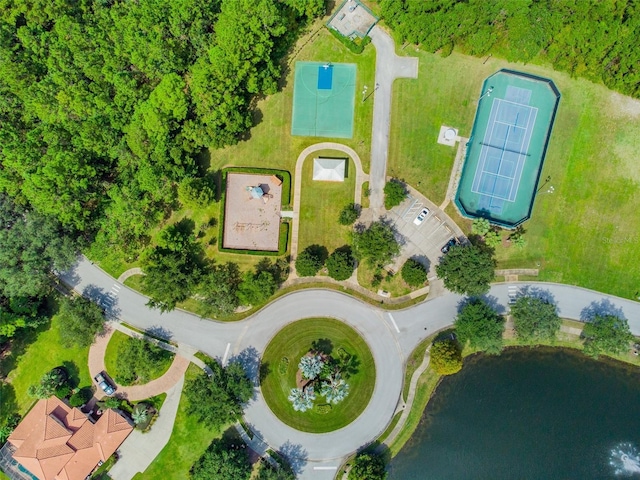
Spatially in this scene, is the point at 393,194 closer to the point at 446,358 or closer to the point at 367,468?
the point at 446,358

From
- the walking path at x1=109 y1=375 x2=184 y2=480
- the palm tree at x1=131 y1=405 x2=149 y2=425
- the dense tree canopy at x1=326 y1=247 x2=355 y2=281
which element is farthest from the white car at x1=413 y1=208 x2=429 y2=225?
the palm tree at x1=131 y1=405 x2=149 y2=425

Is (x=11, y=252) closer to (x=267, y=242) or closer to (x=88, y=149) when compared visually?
(x=88, y=149)

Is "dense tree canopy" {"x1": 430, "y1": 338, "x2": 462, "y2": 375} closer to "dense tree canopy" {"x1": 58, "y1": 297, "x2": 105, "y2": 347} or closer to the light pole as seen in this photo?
the light pole

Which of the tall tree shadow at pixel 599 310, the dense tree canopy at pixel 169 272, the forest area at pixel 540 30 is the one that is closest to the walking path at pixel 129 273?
the dense tree canopy at pixel 169 272

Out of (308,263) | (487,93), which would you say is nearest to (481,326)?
(308,263)

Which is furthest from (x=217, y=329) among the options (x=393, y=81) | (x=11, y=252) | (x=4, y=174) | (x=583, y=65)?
(x=583, y=65)
